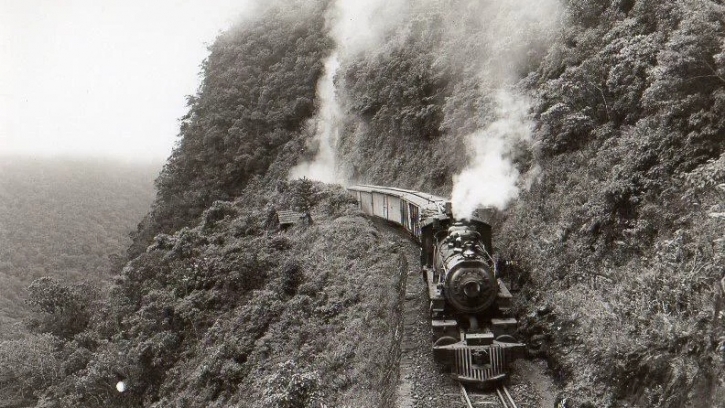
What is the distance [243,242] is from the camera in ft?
84.2

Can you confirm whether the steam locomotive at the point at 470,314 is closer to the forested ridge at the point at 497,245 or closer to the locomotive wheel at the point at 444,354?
the locomotive wheel at the point at 444,354

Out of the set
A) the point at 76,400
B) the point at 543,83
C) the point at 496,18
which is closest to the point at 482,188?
the point at 543,83

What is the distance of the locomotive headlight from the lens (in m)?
10.9

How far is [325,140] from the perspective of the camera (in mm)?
41969

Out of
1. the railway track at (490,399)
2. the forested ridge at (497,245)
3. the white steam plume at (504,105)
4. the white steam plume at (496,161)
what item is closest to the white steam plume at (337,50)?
the forested ridge at (497,245)

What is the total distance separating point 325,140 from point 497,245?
26629mm

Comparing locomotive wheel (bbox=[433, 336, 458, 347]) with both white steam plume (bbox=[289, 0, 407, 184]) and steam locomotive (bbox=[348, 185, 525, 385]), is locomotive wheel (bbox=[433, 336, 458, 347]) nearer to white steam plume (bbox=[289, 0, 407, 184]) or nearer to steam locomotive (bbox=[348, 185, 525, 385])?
steam locomotive (bbox=[348, 185, 525, 385])

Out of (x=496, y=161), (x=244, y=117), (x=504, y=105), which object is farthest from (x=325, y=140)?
(x=496, y=161)

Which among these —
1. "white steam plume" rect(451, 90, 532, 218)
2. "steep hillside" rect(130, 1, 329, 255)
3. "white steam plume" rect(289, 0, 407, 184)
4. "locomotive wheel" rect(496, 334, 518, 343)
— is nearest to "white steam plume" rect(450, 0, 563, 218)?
"white steam plume" rect(451, 90, 532, 218)

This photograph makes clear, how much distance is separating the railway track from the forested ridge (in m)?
1.07

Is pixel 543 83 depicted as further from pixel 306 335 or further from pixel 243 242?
pixel 243 242

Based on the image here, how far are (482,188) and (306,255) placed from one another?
293 inches

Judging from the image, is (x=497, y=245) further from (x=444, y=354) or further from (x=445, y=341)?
(x=444, y=354)

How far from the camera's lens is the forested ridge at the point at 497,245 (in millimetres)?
8922
